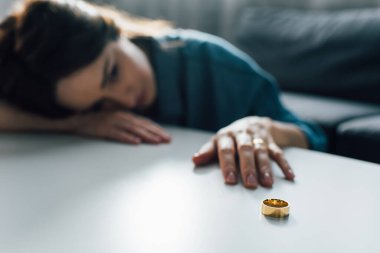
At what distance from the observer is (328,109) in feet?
5.61

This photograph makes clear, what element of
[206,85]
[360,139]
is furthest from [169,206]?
[360,139]

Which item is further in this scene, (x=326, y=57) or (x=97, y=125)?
(x=326, y=57)

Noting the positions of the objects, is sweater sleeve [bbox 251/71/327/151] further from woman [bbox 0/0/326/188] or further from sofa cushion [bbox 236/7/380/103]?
sofa cushion [bbox 236/7/380/103]

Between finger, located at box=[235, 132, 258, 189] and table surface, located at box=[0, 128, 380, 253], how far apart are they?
2 cm

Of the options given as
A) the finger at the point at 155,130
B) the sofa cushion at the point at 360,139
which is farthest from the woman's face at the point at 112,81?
the sofa cushion at the point at 360,139

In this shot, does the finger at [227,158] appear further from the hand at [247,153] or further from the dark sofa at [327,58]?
the dark sofa at [327,58]

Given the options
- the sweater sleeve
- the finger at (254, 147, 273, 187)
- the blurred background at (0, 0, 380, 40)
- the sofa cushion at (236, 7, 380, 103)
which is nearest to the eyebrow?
the sweater sleeve

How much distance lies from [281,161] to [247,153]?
0.20 ft

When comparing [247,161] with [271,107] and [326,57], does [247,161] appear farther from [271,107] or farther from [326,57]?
[326,57]

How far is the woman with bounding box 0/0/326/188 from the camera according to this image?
3.42ft

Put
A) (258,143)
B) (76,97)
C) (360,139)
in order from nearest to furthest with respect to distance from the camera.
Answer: (258,143)
(76,97)
(360,139)

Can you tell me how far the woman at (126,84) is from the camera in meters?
1.04

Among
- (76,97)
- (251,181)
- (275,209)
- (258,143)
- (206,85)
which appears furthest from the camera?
(206,85)

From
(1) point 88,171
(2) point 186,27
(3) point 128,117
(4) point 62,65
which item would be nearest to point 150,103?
(3) point 128,117
